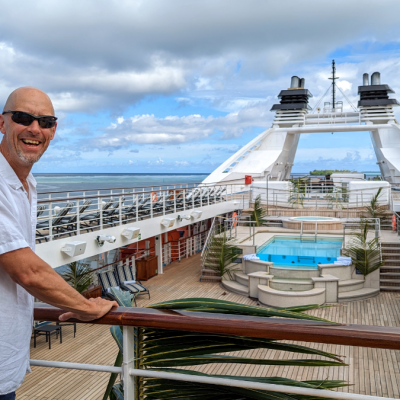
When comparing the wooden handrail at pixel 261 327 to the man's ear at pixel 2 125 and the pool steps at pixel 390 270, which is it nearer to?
the man's ear at pixel 2 125

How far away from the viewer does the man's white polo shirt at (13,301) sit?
980mm

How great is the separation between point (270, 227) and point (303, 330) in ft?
45.2

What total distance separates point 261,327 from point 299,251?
37.6ft

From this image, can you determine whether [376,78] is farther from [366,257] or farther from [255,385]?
[255,385]

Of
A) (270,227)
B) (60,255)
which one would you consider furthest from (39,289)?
(270,227)

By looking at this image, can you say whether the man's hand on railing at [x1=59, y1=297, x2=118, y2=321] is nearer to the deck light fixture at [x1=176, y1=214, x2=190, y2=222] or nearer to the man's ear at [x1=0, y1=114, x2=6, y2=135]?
the man's ear at [x1=0, y1=114, x2=6, y2=135]

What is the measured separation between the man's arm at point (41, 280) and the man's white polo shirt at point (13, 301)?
0.09 feet

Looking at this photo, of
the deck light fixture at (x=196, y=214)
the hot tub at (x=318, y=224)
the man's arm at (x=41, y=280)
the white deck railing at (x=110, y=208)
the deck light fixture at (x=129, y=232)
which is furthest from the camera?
the hot tub at (x=318, y=224)

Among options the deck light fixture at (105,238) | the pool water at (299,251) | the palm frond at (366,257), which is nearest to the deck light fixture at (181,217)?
the pool water at (299,251)

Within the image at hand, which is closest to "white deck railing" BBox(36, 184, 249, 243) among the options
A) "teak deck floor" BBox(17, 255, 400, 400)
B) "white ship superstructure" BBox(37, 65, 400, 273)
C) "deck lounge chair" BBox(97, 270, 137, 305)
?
"white ship superstructure" BBox(37, 65, 400, 273)

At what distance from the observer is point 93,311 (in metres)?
1.11

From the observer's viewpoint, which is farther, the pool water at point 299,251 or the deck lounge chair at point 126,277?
the pool water at point 299,251

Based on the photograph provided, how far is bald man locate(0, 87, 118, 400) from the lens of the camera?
98cm

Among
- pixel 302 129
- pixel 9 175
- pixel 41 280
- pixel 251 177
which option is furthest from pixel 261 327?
pixel 302 129
